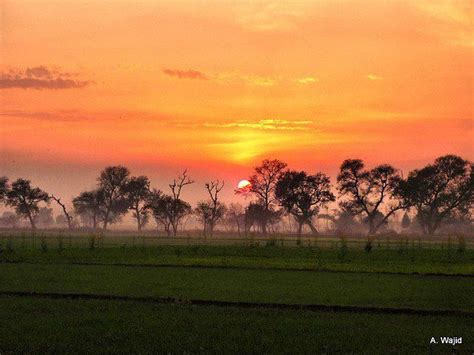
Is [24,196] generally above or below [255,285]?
above

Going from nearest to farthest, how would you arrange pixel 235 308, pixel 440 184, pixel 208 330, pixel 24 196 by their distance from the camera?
pixel 208 330 → pixel 235 308 → pixel 440 184 → pixel 24 196

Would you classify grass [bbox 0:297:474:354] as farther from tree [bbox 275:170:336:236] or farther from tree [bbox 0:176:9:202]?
tree [bbox 0:176:9:202]

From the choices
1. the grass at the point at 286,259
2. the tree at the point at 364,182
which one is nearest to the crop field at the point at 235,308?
the grass at the point at 286,259

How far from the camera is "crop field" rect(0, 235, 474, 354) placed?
46.2 ft

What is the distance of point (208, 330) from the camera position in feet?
51.6

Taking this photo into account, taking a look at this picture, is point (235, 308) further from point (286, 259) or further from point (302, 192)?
point (302, 192)

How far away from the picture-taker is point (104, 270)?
3534 centimetres

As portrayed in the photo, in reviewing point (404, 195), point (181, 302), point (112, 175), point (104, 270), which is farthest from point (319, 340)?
point (112, 175)

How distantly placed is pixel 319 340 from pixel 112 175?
160 metres

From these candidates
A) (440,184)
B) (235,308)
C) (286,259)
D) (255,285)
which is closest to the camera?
(235,308)

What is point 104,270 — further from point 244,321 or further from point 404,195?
point 404,195

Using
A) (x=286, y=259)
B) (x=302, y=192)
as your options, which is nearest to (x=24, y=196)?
(x=302, y=192)

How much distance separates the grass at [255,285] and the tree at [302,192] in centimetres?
10448

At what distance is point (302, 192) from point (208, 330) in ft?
412
